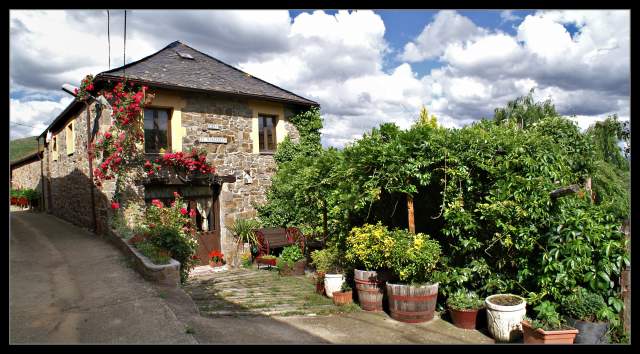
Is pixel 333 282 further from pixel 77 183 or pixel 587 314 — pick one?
pixel 77 183

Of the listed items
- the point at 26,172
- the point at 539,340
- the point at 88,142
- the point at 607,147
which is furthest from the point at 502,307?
the point at 26,172

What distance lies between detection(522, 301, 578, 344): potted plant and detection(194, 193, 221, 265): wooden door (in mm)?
7773

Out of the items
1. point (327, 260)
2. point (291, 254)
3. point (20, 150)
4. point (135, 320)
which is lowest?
point (291, 254)

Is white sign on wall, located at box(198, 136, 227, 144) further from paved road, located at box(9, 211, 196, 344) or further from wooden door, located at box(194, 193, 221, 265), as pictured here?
paved road, located at box(9, 211, 196, 344)

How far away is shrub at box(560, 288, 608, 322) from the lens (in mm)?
4836

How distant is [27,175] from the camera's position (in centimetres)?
2025

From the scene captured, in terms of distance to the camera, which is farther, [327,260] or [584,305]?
[327,260]

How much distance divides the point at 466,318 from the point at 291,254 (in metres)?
5.05

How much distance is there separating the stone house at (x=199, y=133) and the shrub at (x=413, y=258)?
19.3 ft

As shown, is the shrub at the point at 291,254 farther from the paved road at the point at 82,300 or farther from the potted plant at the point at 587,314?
the potted plant at the point at 587,314

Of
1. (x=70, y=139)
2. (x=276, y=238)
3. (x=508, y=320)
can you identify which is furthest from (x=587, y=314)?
(x=70, y=139)

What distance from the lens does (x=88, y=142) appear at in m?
9.54

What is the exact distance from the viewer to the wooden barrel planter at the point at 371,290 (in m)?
6.38
